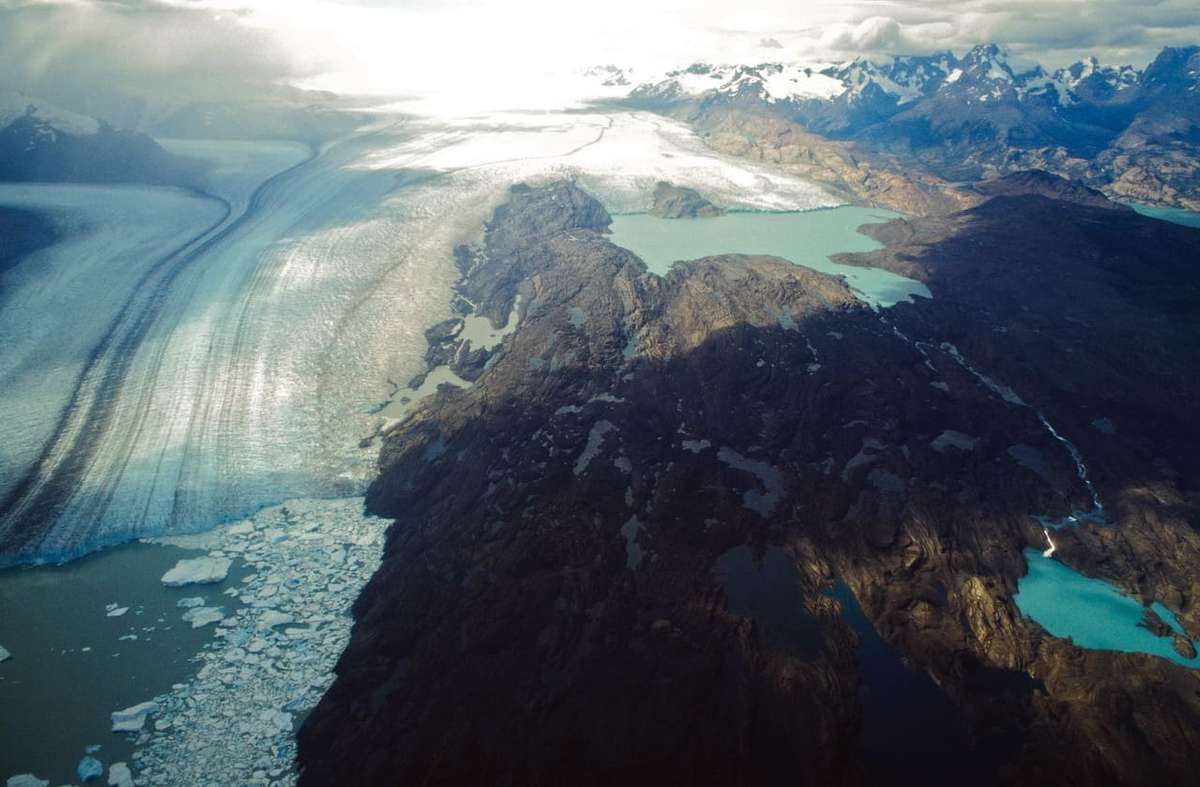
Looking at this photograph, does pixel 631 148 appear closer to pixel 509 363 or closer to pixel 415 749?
pixel 509 363

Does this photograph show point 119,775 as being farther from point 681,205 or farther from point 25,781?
point 681,205

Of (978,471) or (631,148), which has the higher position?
(631,148)

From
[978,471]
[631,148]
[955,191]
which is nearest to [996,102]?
[955,191]

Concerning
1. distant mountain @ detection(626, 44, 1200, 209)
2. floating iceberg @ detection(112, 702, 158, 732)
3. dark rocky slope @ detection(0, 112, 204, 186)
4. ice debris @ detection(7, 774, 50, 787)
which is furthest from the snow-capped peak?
distant mountain @ detection(626, 44, 1200, 209)

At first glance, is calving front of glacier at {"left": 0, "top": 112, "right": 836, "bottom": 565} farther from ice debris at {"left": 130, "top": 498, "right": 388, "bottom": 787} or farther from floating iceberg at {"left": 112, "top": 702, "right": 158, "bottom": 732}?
floating iceberg at {"left": 112, "top": 702, "right": 158, "bottom": 732}

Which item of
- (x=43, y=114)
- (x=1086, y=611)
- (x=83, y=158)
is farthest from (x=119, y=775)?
(x=43, y=114)

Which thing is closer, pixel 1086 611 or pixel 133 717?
pixel 133 717

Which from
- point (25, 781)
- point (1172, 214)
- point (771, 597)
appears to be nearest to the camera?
point (25, 781)
